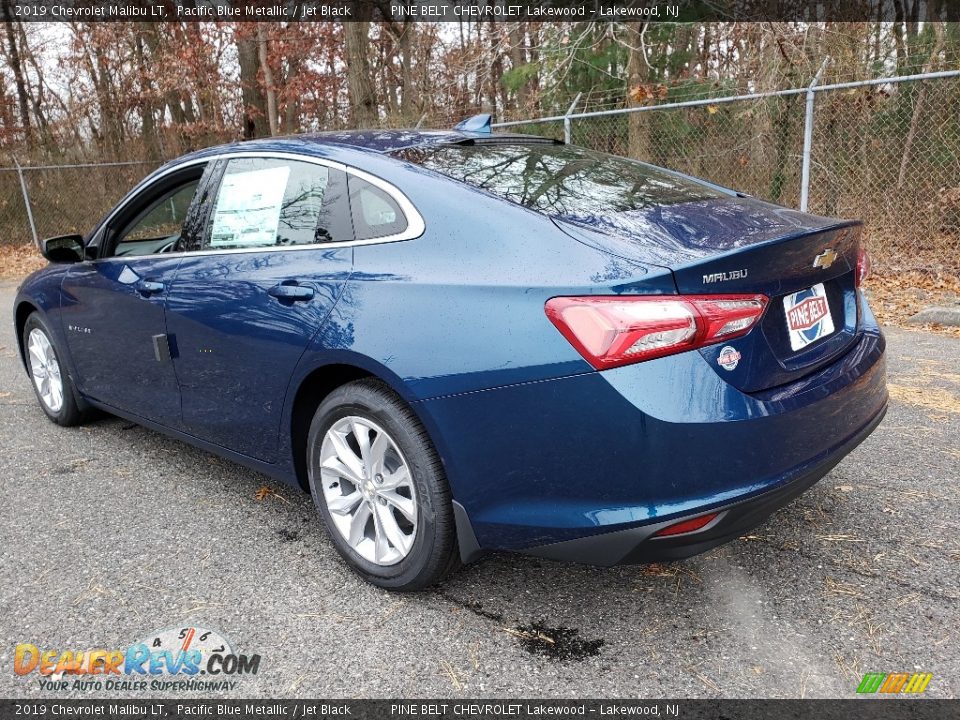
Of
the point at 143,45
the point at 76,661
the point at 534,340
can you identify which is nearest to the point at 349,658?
the point at 76,661

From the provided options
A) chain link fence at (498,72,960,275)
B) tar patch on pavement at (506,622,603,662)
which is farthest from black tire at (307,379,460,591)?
chain link fence at (498,72,960,275)

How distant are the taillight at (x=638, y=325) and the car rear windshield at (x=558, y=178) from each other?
47cm

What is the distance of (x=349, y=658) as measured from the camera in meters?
2.24

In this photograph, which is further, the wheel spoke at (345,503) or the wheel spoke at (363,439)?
the wheel spoke at (345,503)

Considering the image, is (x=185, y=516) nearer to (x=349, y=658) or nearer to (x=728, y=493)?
(x=349, y=658)

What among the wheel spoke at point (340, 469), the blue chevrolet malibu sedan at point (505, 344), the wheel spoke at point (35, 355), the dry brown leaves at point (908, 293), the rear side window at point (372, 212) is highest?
the rear side window at point (372, 212)

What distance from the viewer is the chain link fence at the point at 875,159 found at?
8.19m

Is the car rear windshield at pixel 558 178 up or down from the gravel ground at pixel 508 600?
up

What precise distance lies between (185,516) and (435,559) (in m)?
1.38

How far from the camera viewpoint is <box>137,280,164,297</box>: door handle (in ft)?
10.8

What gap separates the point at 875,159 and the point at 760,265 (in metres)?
7.64

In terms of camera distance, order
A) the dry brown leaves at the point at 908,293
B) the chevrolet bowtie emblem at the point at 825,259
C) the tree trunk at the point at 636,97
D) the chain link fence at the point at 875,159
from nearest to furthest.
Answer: the chevrolet bowtie emblem at the point at 825,259 → the dry brown leaves at the point at 908,293 → the chain link fence at the point at 875,159 → the tree trunk at the point at 636,97

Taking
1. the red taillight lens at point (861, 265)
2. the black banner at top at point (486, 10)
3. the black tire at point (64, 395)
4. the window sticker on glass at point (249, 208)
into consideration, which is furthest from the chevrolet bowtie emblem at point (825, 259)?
the black banner at top at point (486, 10)

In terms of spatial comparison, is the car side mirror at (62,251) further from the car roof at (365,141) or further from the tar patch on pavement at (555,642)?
the tar patch on pavement at (555,642)
